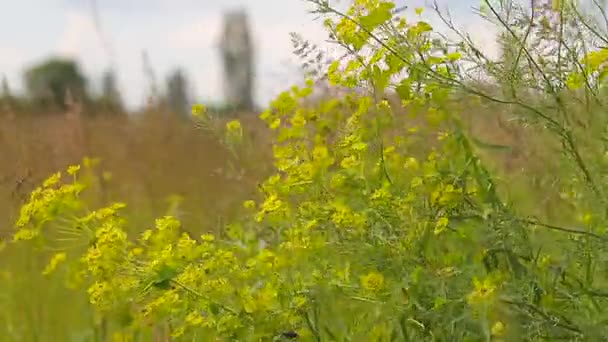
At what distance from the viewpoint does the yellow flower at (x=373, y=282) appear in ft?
6.53

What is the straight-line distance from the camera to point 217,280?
2.10 meters

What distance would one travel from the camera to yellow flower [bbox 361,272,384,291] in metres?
1.99

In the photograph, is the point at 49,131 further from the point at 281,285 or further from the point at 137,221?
the point at 281,285

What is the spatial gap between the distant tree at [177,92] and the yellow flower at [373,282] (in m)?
2.73

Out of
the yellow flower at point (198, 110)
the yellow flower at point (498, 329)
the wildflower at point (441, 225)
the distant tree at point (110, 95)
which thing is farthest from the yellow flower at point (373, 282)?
the distant tree at point (110, 95)

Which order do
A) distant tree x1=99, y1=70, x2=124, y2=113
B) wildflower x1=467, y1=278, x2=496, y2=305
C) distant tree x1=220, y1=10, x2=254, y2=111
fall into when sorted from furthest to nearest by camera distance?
distant tree x1=99, y1=70, x2=124, y2=113, distant tree x1=220, y1=10, x2=254, y2=111, wildflower x1=467, y1=278, x2=496, y2=305

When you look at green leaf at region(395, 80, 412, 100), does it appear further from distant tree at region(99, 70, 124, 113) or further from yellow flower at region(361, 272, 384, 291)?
distant tree at region(99, 70, 124, 113)

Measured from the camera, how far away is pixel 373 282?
199cm

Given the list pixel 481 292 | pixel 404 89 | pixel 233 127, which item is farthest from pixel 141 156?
pixel 481 292

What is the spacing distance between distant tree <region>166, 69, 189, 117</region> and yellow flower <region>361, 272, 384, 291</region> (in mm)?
2734

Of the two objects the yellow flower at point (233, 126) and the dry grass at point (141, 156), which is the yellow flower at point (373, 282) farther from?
the dry grass at point (141, 156)

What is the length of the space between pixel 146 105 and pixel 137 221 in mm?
949

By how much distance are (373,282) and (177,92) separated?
9.69 feet

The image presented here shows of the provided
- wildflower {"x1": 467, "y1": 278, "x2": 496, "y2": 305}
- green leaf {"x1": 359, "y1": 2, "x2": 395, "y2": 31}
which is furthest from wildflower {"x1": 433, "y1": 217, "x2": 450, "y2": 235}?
green leaf {"x1": 359, "y1": 2, "x2": 395, "y2": 31}
